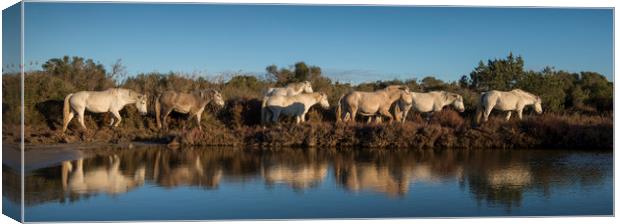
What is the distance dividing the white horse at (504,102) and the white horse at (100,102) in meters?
11.3

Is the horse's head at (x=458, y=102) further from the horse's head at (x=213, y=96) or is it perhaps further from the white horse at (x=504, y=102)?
the horse's head at (x=213, y=96)

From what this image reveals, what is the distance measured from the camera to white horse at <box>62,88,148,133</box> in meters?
24.7

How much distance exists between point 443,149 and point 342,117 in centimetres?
524

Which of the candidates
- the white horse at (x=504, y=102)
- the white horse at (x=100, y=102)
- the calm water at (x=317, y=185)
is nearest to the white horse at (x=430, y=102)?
the white horse at (x=504, y=102)

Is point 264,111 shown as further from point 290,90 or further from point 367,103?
point 367,103

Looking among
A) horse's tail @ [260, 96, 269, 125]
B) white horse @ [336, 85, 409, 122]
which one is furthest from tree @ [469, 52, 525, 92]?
horse's tail @ [260, 96, 269, 125]

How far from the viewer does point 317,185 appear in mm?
15070

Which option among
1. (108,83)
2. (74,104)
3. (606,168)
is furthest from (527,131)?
(108,83)

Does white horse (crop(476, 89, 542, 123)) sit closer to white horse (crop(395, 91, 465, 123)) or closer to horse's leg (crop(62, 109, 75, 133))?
white horse (crop(395, 91, 465, 123))

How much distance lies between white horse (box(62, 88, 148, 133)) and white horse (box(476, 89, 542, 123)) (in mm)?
11335

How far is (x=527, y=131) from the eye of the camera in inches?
888

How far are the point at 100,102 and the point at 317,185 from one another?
12.4m

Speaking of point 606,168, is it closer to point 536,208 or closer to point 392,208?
point 536,208

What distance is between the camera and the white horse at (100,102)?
24.7 m
